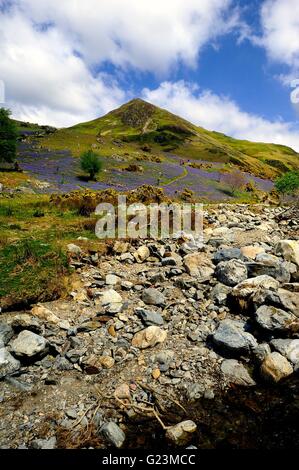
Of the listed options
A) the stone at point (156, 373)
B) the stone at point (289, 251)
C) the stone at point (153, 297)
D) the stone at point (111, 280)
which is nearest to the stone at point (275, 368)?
the stone at point (156, 373)

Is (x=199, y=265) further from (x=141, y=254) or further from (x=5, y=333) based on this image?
(x=5, y=333)

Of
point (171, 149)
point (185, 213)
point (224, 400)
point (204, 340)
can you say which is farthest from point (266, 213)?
point (171, 149)

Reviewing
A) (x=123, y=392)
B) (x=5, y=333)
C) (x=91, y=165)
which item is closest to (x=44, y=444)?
(x=123, y=392)

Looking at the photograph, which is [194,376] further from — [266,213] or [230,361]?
[266,213]

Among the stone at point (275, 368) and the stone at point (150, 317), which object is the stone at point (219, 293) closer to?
the stone at point (150, 317)

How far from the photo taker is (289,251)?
42.4 feet

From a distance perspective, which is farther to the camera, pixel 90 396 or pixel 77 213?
pixel 77 213

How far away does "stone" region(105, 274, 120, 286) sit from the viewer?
10859 millimetres

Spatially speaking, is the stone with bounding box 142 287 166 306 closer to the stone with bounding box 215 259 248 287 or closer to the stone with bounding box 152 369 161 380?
the stone with bounding box 215 259 248 287

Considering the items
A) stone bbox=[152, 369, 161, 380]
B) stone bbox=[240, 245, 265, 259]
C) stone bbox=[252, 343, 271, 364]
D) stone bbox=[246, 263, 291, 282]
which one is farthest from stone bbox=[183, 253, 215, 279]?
stone bbox=[152, 369, 161, 380]

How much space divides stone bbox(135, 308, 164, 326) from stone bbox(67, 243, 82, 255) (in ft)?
14.2

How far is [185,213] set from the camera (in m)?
19.1

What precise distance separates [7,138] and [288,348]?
3959cm

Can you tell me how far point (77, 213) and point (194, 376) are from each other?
45.1 ft
